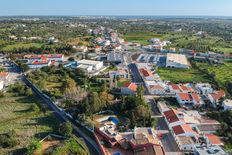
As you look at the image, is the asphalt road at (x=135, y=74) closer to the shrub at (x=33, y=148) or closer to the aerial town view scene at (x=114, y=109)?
the aerial town view scene at (x=114, y=109)

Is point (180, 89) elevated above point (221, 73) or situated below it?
below

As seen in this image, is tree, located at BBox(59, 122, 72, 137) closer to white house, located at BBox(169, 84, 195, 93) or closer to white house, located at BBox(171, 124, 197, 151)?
white house, located at BBox(171, 124, 197, 151)

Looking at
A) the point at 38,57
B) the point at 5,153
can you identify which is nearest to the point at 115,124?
the point at 5,153

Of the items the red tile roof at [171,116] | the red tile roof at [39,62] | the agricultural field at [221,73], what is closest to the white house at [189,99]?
the red tile roof at [171,116]

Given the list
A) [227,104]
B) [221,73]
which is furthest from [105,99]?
[221,73]

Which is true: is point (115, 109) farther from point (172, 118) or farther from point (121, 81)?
point (121, 81)

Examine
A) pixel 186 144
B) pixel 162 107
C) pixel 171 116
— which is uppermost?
pixel 171 116

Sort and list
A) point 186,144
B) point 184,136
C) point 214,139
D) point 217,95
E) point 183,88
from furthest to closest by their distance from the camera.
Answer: point 183,88, point 217,95, point 184,136, point 214,139, point 186,144

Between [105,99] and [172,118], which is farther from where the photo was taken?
[105,99]
